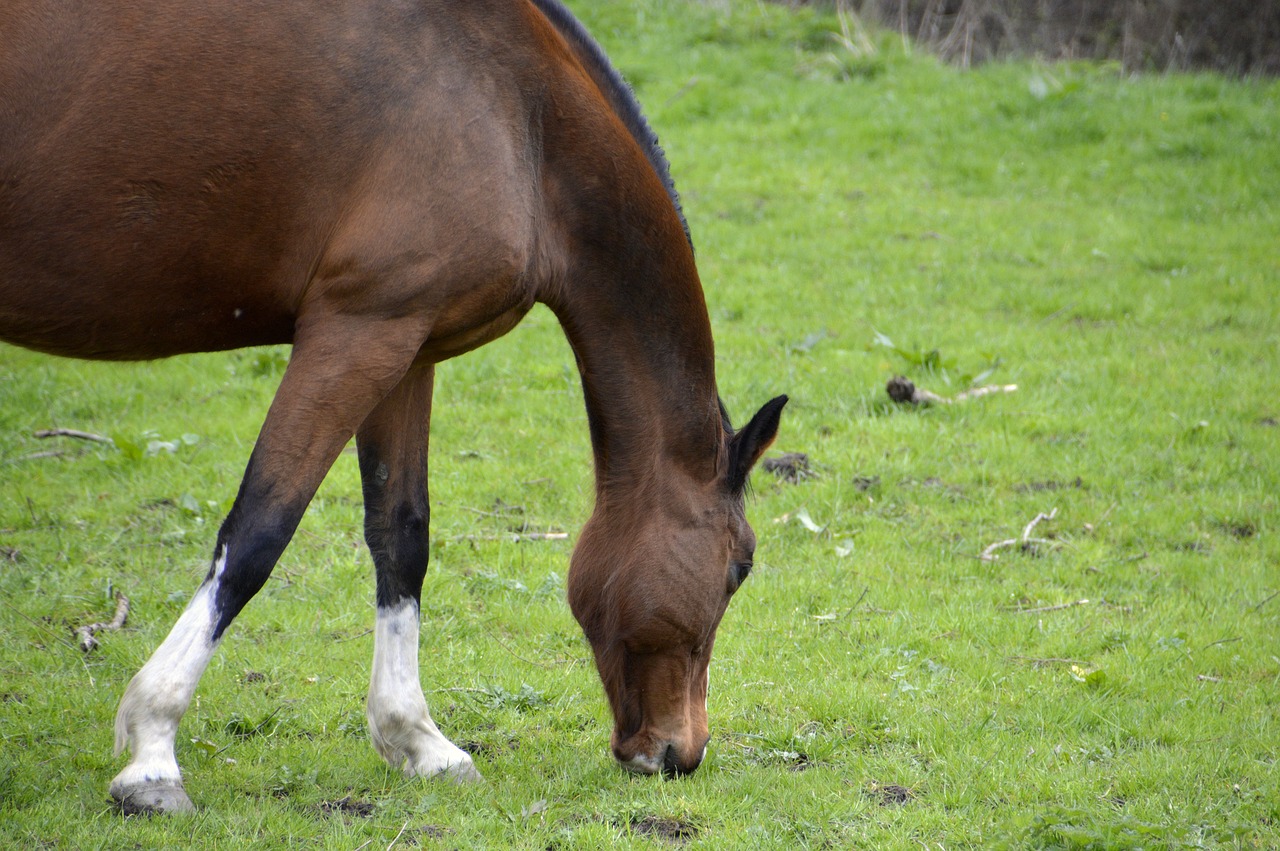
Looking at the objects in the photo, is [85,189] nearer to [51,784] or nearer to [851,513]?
[51,784]

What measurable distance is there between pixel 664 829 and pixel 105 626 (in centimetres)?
259

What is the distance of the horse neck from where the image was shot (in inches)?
151

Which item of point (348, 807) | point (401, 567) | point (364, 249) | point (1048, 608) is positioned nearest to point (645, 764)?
point (348, 807)

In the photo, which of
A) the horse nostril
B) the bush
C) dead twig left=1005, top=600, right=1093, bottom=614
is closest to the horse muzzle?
the horse nostril

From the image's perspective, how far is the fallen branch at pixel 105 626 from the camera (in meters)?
4.75

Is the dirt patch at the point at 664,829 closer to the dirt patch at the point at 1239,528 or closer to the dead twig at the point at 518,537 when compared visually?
the dead twig at the point at 518,537

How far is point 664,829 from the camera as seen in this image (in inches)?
142

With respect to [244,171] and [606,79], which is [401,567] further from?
[606,79]

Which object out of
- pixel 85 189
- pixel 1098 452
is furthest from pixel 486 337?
pixel 1098 452

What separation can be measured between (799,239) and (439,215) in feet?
25.3

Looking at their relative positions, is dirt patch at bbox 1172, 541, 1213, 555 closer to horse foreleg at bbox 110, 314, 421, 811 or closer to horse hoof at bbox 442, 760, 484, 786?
horse hoof at bbox 442, 760, 484, 786

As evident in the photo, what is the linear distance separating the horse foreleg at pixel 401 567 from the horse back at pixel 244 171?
0.62 metres

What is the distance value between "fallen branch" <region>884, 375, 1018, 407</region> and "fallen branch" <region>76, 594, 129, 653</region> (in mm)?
4662

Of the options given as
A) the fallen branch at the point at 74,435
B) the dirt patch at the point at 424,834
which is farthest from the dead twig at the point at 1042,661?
the fallen branch at the point at 74,435
